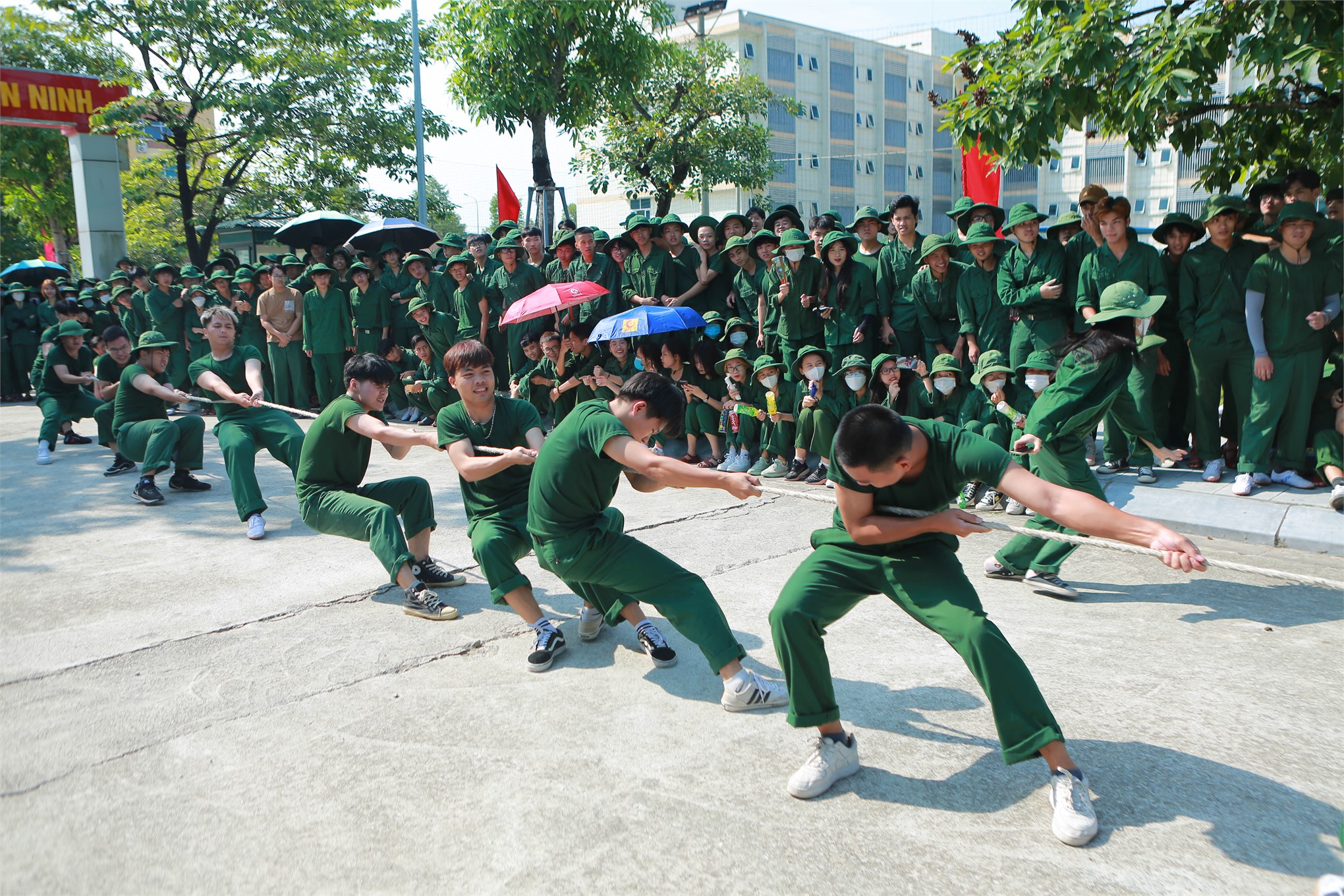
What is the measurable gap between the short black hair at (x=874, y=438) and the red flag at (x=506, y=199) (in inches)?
516

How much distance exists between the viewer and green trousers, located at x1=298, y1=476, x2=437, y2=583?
5281mm

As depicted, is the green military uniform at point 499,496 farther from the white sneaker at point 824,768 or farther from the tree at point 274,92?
the tree at point 274,92

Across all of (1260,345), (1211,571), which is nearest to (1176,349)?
(1260,345)

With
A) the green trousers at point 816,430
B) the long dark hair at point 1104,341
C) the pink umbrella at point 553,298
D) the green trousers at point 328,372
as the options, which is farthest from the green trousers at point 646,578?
the green trousers at point 328,372

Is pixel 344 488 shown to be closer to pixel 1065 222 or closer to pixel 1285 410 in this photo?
pixel 1065 222

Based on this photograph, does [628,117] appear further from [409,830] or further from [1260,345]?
[409,830]

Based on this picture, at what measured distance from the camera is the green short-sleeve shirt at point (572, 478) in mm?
4105

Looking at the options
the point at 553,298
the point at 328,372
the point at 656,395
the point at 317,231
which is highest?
the point at 317,231

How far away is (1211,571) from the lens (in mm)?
5527

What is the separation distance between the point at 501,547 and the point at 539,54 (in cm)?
1229

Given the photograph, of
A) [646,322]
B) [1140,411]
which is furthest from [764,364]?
[1140,411]

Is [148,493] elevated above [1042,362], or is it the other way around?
[1042,362]

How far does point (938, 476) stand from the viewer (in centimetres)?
331

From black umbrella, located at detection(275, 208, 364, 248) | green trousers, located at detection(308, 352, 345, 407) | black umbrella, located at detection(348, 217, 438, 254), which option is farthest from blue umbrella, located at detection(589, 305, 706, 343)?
black umbrella, located at detection(275, 208, 364, 248)
